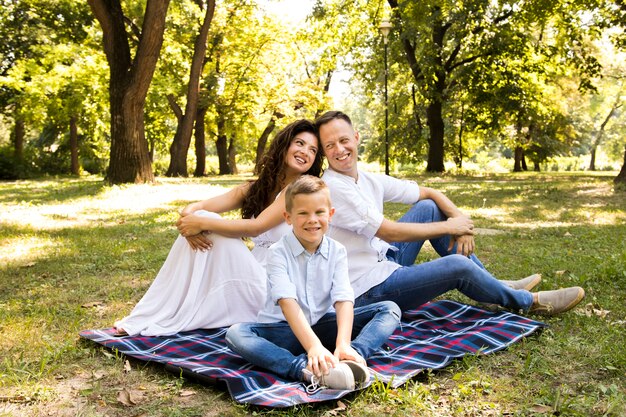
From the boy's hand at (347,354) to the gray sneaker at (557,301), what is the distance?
1812mm

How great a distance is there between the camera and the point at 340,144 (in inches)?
149

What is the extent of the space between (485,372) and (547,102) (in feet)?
96.7

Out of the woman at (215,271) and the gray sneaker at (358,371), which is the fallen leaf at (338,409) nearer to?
the gray sneaker at (358,371)

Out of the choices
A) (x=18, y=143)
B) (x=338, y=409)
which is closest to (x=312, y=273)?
(x=338, y=409)

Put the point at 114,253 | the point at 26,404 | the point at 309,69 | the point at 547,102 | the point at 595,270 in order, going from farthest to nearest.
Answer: the point at 309,69 < the point at 547,102 < the point at 114,253 < the point at 595,270 < the point at 26,404

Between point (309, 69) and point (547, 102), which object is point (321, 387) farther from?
point (309, 69)

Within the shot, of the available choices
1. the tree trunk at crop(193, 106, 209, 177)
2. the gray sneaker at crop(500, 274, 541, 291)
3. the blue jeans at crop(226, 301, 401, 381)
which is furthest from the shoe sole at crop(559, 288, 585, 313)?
the tree trunk at crop(193, 106, 209, 177)

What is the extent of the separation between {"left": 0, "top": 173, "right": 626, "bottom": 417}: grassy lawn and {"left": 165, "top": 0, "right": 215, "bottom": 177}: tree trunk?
1044 cm

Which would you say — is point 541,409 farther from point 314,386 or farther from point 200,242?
point 200,242

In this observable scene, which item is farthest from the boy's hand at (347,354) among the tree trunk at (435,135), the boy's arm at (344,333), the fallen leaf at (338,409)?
the tree trunk at (435,135)

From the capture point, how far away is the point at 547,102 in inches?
1168

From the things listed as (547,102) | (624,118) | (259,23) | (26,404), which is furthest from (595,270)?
(624,118)

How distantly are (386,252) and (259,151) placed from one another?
98.5ft

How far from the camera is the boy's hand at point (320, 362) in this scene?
110 inches
